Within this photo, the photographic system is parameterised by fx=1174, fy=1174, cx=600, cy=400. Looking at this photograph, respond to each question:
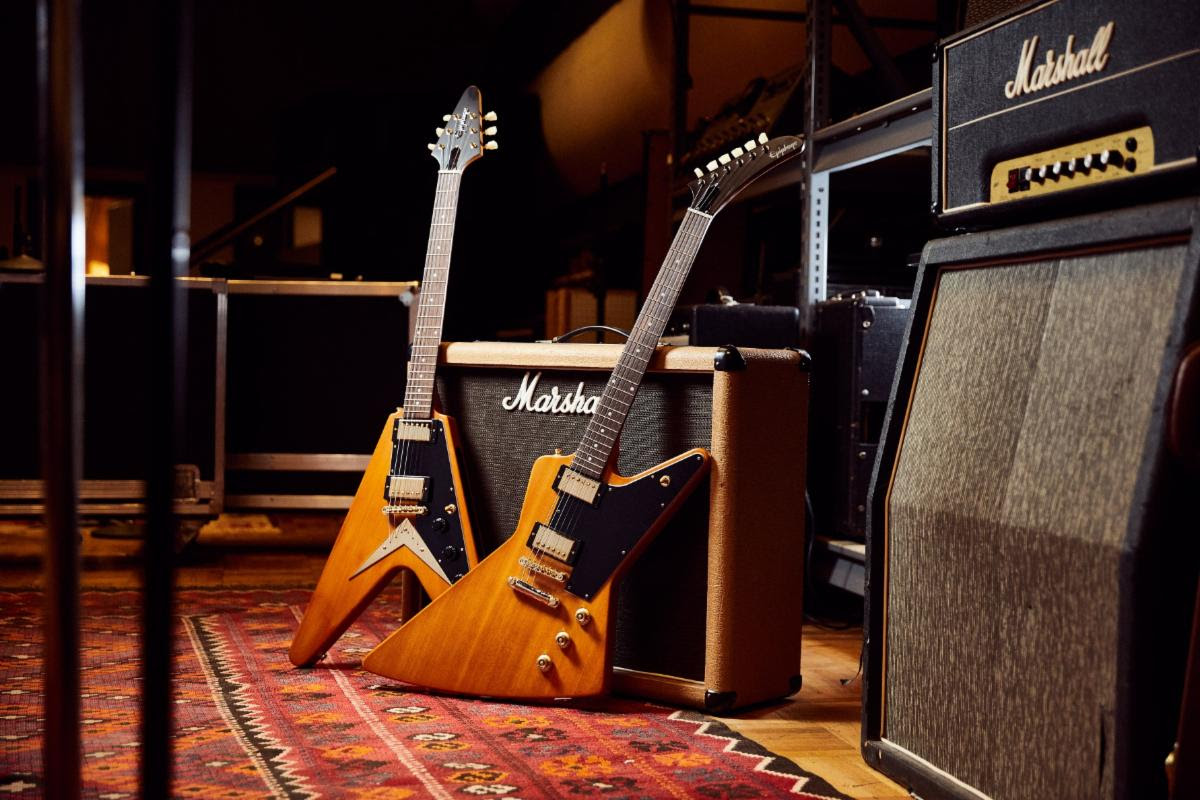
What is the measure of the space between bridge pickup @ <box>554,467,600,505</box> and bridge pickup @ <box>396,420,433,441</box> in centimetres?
33

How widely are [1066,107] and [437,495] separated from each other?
1304mm

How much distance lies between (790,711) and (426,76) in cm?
663

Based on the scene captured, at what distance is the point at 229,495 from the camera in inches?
140

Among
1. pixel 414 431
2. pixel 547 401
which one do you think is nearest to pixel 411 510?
pixel 414 431

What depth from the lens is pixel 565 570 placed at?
6.32 feet

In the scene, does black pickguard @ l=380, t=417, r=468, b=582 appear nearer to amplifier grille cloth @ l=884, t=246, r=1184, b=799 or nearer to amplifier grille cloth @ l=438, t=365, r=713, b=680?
amplifier grille cloth @ l=438, t=365, r=713, b=680

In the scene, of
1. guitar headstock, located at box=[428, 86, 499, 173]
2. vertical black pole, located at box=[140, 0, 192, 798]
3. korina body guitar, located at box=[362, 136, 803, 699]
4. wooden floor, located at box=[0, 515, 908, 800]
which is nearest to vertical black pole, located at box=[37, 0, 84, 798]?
vertical black pole, located at box=[140, 0, 192, 798]

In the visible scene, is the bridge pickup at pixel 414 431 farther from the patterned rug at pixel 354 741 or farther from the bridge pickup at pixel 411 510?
the patterned rug at pixel 354 741

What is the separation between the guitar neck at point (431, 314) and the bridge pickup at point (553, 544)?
0.37 metres

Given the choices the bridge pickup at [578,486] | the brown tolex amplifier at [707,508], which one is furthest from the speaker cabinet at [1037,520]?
the bridge pickup at [578,486]

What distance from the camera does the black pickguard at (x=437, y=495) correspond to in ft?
6.93

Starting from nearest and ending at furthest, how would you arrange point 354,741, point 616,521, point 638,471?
point 354,741 < point 616,521 < point 638,471

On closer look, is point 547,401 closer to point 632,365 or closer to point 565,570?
point 632,365

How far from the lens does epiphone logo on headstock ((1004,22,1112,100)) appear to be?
1.17 m
